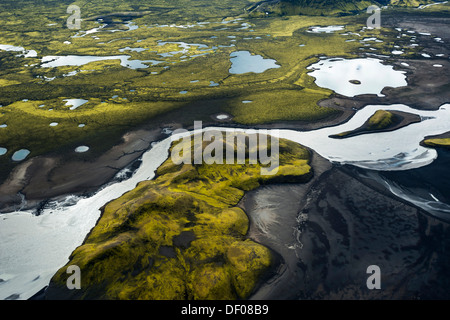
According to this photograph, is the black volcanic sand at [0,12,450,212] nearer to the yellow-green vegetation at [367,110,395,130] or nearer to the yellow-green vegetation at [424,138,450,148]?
the yellow-green vegetation at [367,110,395,130]

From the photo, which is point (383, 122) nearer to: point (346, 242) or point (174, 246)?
point (346, 242)

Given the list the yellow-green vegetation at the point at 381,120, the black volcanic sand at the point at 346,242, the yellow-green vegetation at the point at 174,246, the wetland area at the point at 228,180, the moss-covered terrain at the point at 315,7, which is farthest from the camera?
the moss-covered terrain at the point at 315,7

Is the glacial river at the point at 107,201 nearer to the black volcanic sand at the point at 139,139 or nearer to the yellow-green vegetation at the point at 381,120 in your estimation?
the yellow-green vegetation at the point at 381,120

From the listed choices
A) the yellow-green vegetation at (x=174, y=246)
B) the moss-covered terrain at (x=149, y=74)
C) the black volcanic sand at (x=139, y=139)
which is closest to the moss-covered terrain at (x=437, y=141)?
the black volcanic sand at (x=139, y=139)

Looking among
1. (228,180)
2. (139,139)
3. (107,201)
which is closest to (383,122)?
(228,180)

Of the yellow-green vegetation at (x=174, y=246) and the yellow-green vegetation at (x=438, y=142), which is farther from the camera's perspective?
the yellow-green vegetation at (x=438, y=142)
